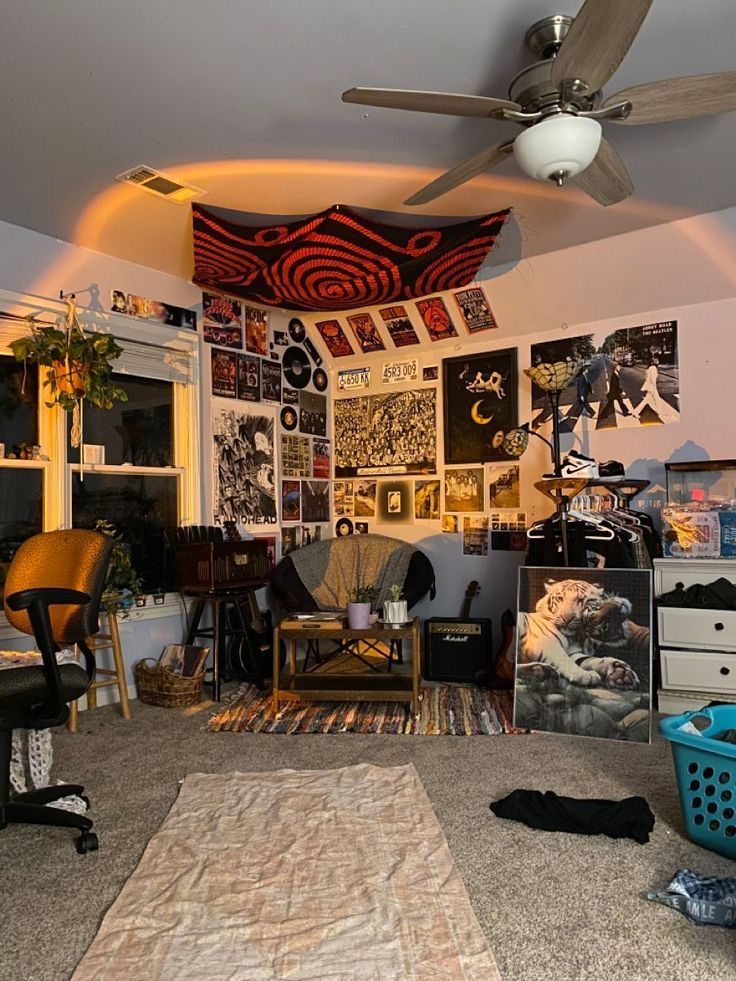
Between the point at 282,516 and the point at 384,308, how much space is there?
1.68m

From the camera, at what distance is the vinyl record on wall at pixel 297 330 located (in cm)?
519

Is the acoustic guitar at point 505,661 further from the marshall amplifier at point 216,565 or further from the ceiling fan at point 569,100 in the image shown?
the ceiling fan at point 569,100

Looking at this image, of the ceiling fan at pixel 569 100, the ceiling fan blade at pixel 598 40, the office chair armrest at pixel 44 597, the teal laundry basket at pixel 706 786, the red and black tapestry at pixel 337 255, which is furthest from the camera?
the red and black tapestry at pixel 337 255

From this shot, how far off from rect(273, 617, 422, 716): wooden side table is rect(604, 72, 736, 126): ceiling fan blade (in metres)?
2.47

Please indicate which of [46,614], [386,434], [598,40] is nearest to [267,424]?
[386,434]

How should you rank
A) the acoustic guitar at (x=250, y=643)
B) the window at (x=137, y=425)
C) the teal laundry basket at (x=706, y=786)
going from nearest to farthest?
1. the teal laundry basket at (x=706, y=786)
2. the window at (x=137, y=425)
3. the acoustic guitar at (x=250, y=643)

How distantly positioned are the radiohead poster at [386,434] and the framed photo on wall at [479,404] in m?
0.16

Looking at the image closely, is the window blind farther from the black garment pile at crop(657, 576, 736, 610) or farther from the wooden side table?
the black garment pile at crop(657, 576, 736, 610)

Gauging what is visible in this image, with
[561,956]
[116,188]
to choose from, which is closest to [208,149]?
[116,188]

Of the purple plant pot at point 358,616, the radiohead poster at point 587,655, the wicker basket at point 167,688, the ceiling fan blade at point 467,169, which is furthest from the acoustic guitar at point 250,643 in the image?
the ceiling fan blade at point 467,169

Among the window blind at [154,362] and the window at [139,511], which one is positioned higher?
the window blind at [154,362]

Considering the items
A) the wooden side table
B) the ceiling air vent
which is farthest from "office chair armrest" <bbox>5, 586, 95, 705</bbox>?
the ceiling air vent

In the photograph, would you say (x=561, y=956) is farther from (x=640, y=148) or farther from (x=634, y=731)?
(x=640, y=148)

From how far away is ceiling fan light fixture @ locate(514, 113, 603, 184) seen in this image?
6.70 feet
